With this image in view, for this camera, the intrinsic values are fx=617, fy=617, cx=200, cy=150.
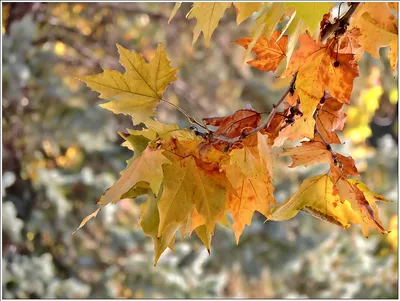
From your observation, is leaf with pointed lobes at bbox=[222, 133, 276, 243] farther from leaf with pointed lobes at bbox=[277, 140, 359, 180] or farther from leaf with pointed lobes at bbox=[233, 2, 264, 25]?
leaf with pointed lobes at bbox=[233, 2, 264, 25]

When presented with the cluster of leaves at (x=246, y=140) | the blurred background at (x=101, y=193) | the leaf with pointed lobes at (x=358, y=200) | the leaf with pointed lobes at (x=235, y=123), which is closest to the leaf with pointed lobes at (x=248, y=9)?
the cluster of leaves at (x=246, y=140)

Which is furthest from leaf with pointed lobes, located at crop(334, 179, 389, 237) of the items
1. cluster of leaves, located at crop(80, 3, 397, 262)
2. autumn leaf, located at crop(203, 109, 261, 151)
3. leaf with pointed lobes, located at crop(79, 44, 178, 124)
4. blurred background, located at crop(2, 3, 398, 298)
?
blurred background, located at crop(2, 3, 398, 298)

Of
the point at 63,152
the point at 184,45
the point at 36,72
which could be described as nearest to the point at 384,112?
the point at 184,45

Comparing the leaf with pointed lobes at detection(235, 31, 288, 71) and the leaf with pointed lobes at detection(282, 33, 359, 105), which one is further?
the leaf with pointed lobes at detection(235, 31, 288, 71)

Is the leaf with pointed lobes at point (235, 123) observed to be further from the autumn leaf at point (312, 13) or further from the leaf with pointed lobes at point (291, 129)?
the autumn leaf at point (312, 13)

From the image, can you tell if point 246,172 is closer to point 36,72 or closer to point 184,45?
point 36,72

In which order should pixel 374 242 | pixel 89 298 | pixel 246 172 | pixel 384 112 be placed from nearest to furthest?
pixel 246 172 → pixel 89 298 → pixel 374 242 → pixel 384 112

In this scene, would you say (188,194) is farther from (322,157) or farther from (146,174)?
(322,157)
